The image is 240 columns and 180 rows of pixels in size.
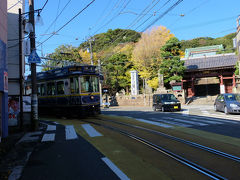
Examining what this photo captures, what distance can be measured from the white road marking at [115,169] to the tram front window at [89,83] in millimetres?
9752

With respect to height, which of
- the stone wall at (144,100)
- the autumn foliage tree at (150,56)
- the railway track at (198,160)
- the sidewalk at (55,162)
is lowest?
the sidewalk at (55,162)

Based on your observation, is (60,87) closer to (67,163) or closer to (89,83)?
(89,83)

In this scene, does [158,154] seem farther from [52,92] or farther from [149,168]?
[52,92]

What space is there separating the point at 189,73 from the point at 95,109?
2170 cm

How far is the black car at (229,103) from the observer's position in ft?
47.2

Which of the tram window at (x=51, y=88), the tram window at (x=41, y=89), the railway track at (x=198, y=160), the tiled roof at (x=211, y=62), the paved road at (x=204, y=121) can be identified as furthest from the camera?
the tiled roof at (x=211, y=62)

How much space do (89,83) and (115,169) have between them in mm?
11020

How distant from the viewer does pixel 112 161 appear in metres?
5.32

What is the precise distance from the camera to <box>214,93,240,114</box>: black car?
14.4 meters

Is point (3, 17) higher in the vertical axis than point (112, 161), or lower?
higher

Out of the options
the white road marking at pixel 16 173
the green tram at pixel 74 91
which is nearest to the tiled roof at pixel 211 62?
the green tram at pixel 74 91

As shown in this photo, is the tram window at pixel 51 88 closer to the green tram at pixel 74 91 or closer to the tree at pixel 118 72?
the green tram at pixel 74 91

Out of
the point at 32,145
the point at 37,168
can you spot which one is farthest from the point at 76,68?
the point at 37,168

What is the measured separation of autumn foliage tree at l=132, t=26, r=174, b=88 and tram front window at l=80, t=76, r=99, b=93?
2027 centimetres
